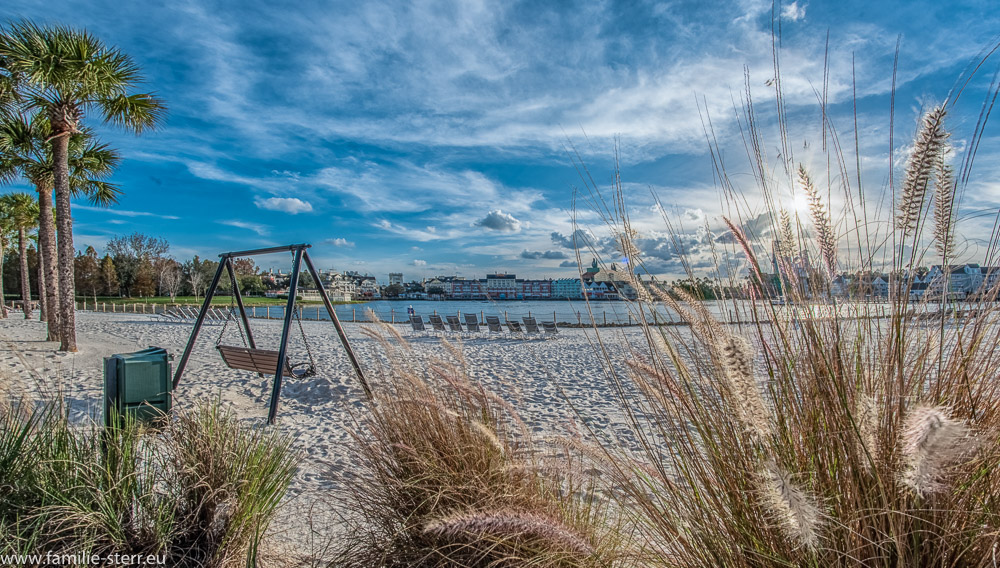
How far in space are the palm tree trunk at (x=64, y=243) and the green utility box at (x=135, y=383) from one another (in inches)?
351

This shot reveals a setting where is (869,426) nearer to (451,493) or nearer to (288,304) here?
(451,493)

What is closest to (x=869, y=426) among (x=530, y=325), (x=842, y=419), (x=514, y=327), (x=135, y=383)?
(x=842, y=419)

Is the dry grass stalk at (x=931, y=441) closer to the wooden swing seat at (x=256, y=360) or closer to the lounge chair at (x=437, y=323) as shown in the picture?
the wooden swing seat at (x=256, y=360)

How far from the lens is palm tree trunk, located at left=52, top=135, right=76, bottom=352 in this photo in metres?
10.2

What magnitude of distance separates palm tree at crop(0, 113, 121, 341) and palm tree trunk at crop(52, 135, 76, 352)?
1.25 meters

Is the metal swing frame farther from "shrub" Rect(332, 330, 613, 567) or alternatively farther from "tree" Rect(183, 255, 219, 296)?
"tree" Rect(183, 255, 219, 296)

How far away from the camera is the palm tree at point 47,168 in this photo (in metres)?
12.3

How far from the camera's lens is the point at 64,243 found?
10.3 m

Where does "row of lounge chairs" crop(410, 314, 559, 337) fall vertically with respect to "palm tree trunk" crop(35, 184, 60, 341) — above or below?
below

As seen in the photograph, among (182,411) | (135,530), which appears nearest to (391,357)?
(182,411)

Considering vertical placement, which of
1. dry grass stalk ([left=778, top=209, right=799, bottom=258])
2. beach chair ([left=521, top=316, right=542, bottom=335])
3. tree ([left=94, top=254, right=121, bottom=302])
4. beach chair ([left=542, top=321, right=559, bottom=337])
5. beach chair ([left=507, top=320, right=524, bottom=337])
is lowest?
beach chair ([left=542, top=321, right=559, bottom=337])

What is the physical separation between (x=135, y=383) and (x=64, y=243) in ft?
31.2

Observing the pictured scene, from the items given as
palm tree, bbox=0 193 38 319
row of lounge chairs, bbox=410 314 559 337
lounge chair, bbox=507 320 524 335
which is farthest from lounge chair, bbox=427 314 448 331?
palm tree, bbox=0 193 38 319

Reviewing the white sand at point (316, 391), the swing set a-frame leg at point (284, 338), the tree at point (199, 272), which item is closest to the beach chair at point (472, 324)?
the white sand at point (316, 391)
